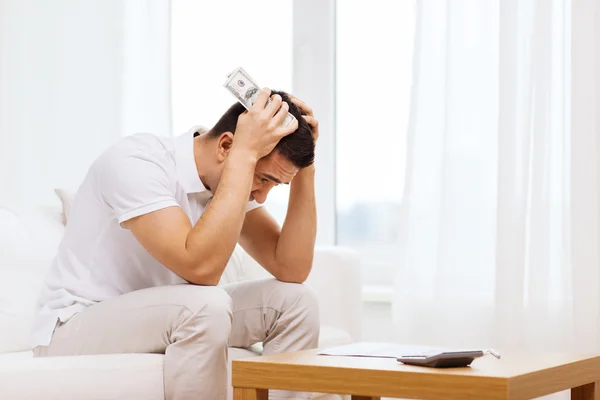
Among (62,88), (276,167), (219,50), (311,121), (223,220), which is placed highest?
(219,50)

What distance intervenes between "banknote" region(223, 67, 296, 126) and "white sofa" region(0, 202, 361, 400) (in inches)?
21.9

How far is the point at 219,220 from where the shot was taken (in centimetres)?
179

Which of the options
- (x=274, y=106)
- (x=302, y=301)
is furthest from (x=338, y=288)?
(x=274, y=106)

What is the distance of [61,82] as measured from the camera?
356 cm

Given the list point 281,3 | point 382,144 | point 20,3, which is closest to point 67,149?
point 20,3

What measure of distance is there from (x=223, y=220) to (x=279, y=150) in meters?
0.22

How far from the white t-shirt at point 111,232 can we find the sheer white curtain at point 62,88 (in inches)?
63.6

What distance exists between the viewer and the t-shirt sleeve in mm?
1776

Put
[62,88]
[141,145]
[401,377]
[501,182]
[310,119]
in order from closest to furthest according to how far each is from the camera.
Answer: [401,377] < [141,145] < [310,119] < [501,182] < [62,88]

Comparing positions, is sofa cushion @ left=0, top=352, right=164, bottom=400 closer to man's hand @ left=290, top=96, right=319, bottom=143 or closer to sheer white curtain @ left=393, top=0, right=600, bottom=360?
man's hand @ left=290, top=96, right=319, bottom=143

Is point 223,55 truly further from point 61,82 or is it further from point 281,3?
point 61,82

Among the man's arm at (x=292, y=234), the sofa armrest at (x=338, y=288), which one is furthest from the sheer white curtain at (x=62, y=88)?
the man's arm at (x=292, y=234)

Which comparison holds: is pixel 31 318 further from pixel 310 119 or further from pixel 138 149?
pixel 310 119

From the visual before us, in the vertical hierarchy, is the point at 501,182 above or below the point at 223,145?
below
